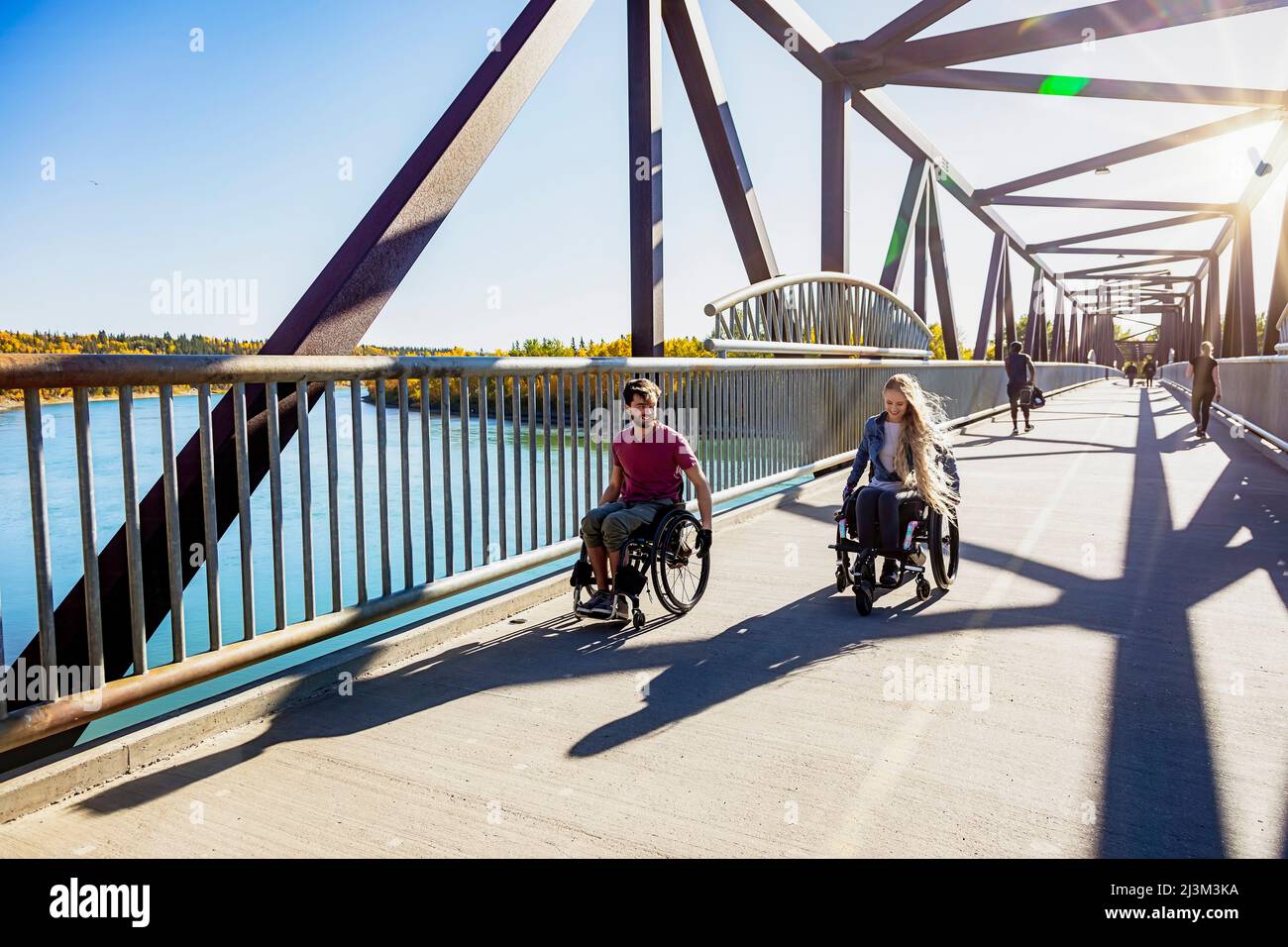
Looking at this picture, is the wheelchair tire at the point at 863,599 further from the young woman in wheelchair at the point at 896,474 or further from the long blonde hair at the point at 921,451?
the long blonde hair at the point at 921,451

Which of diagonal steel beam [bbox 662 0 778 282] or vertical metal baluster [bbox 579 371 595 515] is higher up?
diagonal steel beam [bbox 662 0 778 282]

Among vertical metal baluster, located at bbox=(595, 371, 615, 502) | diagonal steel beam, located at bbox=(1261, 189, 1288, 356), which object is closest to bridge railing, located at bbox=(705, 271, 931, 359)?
vertical metal baluster, located at bbox=(595, 371, 615, 502)

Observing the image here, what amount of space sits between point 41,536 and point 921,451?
4.16 m

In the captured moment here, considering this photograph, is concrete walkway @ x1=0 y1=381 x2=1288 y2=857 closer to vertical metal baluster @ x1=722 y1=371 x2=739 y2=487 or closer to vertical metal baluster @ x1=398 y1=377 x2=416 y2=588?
vertical metal baluster @ x1=398 y1=377 x2=416 y2=588

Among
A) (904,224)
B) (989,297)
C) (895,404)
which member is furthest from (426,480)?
(989,297)

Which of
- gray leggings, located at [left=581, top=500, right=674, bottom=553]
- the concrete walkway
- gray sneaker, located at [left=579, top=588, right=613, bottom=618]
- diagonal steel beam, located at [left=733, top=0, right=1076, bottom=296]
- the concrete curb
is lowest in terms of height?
the concrete walkway

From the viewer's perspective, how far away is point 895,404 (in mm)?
5375

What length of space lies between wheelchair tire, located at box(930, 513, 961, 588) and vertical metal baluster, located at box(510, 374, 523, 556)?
89.1 inches

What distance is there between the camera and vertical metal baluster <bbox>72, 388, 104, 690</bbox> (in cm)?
282

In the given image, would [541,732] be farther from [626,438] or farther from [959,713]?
[626,438]

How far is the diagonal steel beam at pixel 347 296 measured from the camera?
10.6ft

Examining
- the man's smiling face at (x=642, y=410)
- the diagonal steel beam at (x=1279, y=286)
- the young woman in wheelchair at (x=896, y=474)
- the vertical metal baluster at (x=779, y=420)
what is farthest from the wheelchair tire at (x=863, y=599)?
the diagonal steel beam at (x=1279, y=286)
